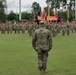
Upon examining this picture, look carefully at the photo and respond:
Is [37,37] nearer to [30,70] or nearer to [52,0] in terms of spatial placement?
[30,70]

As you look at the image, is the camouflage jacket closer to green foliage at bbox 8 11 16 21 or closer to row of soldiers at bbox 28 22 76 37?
row of soldiers at bbox 28 22 76 37

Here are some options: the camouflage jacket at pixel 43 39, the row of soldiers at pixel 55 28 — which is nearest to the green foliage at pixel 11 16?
the row of soldiers at pixel 55 28

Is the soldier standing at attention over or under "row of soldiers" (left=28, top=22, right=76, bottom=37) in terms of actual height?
over

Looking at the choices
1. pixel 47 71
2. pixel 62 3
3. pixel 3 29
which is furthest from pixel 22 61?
pixel 62 3

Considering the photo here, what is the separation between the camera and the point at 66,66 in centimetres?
1280

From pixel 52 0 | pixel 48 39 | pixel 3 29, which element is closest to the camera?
pixel 48 39

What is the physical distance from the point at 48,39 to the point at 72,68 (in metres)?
1.67

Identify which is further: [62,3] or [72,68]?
[62,3]

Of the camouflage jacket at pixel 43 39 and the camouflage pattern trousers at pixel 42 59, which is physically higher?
the camouflage jacket at pixel 43 39

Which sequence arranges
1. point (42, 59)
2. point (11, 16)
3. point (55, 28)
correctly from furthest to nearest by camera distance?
1. point (11, 16)
2. point (55, 28)
3. point (42, 59)

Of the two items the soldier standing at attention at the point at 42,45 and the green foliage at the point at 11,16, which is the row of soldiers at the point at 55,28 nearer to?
the soldier standing at attention at the point at 42,45

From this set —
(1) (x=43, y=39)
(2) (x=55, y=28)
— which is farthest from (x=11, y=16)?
(1) (x=43, y=39)

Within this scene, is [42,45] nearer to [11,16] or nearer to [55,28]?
[55,28]

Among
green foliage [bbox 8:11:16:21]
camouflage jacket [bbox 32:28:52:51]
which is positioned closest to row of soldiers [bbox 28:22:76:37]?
camouflage jacket [bbox 32:28:52:51]
